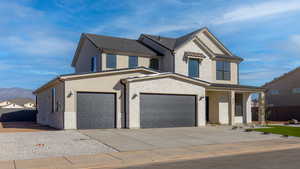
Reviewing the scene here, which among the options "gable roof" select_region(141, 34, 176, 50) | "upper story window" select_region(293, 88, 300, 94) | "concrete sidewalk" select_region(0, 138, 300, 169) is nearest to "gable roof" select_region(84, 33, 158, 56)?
"gable roof" select_region(141, 34, 176, 50)

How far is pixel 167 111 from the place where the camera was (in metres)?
23.5

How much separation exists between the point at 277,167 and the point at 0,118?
112 ft

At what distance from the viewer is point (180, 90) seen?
24.0 m

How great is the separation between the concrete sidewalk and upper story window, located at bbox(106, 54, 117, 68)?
13.7 m

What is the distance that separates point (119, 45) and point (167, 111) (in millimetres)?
8163

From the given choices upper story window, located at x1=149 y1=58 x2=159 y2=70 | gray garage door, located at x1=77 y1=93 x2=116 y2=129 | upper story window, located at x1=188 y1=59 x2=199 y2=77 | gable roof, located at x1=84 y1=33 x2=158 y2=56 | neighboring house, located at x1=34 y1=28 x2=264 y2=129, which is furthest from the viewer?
upper story window, located at x1=149 y1=58 x2=159 y2=70

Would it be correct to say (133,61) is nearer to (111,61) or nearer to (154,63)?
(111,61)

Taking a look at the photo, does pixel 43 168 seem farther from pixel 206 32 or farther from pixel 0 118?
pixel 0 118

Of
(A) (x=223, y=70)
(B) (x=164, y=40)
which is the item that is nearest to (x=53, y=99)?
(B) (x=164, y=40)

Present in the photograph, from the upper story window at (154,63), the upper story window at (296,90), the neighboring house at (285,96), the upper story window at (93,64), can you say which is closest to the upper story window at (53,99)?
the upper story window at (93,64)

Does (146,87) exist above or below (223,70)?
below

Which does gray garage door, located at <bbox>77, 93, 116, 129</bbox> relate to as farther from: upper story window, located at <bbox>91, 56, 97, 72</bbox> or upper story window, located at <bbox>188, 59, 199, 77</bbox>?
upper story window, located at <bbox>188, 59, 199, 77</bbox>

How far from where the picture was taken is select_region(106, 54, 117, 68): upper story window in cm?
2556

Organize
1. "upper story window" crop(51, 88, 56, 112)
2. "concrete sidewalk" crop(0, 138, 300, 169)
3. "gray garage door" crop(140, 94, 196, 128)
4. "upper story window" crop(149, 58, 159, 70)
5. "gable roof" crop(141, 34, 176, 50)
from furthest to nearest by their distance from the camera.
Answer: "gable roof" crop(141, 34, 176, 50) < "upper story window" crop(149, 58, 159, 70) < "upper story window" crop(51, 88, 56, 112) < "gray garage door" crop(140, 94, 196, 128) < "concrete sidewalk" crop(0, 138, 300, 169)
